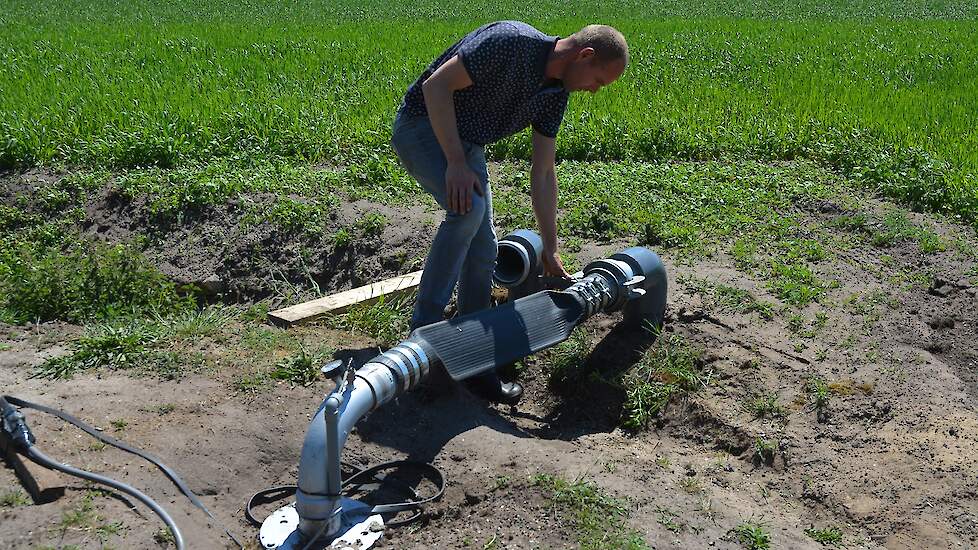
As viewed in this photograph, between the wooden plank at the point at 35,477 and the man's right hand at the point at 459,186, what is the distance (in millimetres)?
1834

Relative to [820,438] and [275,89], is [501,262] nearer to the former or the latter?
[820,438]

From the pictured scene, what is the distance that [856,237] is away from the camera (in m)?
6.17

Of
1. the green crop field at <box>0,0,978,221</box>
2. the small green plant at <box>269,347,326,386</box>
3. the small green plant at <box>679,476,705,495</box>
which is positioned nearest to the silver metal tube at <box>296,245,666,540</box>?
the small green plant at <box>269,347,326,386</box>

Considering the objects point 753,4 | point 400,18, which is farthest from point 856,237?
point 753,4

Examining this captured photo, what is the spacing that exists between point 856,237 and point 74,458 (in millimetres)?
4775

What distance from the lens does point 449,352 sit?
3.97m

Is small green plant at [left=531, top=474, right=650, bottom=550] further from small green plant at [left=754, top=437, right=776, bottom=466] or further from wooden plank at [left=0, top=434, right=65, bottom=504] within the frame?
wooden plank at [left=0, top=434, right=65, bottom=504]

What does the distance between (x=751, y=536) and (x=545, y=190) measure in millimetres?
1847

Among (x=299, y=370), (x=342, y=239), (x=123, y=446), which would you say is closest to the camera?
(x=123, y=446)

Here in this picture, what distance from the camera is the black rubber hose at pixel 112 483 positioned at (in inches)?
123

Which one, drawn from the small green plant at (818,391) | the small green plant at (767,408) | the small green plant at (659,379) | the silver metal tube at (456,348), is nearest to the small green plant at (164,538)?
the silver metal tube at (456,348)

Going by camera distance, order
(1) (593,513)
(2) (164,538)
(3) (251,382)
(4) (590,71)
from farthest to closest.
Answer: (3) (251,382), (4) (590,71), (1) (593,513), (2) (164,538)

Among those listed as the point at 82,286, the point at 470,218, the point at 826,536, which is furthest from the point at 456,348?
the point at 82,286

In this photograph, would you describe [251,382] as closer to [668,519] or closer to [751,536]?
[668,519]
